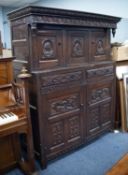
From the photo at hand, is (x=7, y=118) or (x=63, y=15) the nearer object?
(x=7, y=118)

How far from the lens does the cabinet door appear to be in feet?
8.72

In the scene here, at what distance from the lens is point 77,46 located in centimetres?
242

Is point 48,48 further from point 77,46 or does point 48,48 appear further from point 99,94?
point 99,94

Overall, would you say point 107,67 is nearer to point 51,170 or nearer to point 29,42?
point 29,42

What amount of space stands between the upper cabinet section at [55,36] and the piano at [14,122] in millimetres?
273

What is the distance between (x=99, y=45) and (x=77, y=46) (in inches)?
16.3

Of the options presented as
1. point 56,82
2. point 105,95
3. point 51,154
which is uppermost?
point 56,82

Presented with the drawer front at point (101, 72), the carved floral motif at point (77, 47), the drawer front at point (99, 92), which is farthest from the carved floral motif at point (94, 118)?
the carved floral motif at point (77, 47)

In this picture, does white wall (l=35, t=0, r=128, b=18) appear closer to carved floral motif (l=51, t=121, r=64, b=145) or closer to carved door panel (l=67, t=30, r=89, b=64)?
carved door panel (l=67, t=30, r=89, b=64)

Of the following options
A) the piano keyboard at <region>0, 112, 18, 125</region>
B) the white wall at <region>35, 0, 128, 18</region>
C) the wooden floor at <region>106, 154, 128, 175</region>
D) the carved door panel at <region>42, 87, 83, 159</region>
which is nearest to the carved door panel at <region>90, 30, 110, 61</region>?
the carved door panel at <region>42, 87, 83, 159</region>

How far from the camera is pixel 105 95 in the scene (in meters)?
2.85

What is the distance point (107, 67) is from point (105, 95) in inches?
15.3

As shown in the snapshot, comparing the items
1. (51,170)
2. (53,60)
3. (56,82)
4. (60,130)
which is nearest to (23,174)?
(51,170)

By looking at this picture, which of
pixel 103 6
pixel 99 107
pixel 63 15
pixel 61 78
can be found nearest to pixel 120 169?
pixel 61 78
